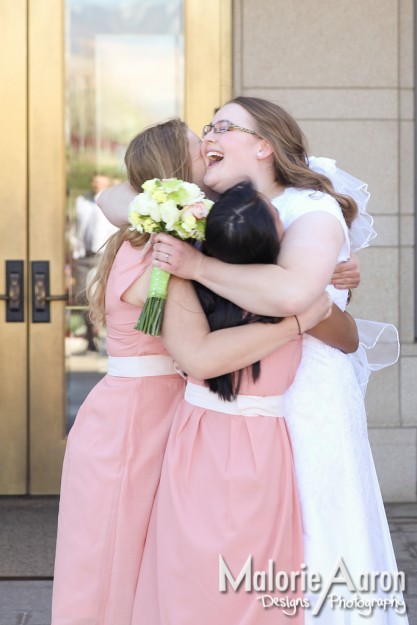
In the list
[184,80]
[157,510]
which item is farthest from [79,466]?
[184,80]

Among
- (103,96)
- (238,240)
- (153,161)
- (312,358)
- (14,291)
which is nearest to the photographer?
(238,240)

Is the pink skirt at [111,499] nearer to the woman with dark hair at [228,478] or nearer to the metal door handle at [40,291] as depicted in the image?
the woman with dark hair at [228,478]

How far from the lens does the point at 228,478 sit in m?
2.40

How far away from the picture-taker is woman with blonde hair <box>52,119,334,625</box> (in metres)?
2.79

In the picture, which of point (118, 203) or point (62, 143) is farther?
point (62, 143)

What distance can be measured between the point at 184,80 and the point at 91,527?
10.9 feet

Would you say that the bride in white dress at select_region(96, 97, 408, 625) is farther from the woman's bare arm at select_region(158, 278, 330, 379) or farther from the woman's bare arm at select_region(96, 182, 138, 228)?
the woman's bare arm at select_region(96, 182, 138, 228)

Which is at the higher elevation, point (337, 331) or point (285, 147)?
point (285, 147)

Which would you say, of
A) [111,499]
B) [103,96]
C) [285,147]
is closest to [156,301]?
[285,147]

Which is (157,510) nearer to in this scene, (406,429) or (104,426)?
(104,426)

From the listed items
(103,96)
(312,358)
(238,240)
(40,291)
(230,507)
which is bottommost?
(230,507)

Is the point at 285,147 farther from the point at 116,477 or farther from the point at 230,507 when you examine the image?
the point at 116,477

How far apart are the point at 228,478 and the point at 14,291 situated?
3.31 m

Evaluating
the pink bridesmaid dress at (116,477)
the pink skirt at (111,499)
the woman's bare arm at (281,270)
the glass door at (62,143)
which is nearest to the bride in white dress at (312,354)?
the woman's bare arm at (281,270)
